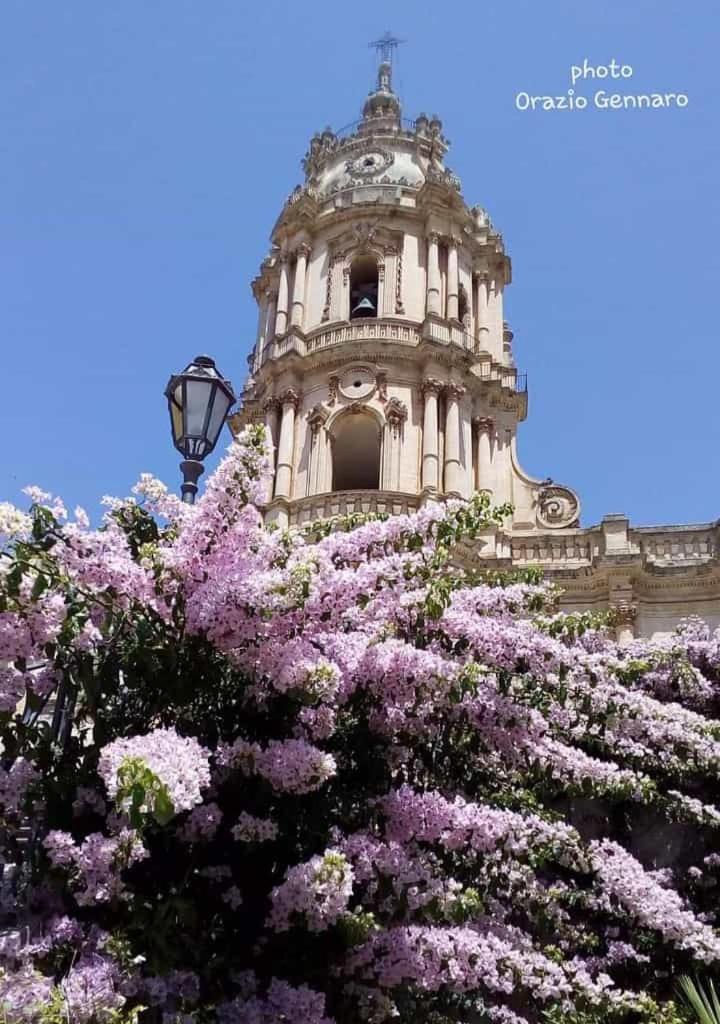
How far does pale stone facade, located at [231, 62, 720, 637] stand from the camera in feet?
67.9

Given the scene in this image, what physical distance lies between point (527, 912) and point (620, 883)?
2.76 ft

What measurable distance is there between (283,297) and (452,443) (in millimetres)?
7220

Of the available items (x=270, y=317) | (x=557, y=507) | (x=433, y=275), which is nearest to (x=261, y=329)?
(x=270, y=317)

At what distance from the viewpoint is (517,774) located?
7.72 metres

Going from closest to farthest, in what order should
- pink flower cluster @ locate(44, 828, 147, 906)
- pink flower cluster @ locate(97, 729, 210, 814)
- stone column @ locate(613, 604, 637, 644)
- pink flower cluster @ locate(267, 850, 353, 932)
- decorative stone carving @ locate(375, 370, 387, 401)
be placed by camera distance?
Result: pink flower cluster @ locate(97, 729, 210, 814), pink flower cluster @ locate(44, 828, 147, 906), pink flower cluster @ locate(267, 850, 353, 932), stone column @ locate(613, 604, 637, 644), decorative stone carving @ locate(375, 370, 387, 401)

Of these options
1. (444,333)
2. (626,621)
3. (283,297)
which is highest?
(283,297)

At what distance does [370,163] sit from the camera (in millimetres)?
29266

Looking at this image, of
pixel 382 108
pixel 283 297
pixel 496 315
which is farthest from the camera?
pixel 382 108

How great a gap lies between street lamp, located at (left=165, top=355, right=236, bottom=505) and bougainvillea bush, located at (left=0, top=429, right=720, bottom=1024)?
2.35ft

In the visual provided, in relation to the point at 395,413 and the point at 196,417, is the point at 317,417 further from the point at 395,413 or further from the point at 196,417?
the point at 196,417

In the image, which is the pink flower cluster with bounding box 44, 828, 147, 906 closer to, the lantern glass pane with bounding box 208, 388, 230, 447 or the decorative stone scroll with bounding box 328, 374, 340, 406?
the lantern glass pane with bounding box 208, 388, 230, 447

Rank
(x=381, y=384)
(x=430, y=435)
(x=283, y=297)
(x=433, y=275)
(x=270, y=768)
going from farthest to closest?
1. (x=283, y=297)
2. (x=433, y=275)
3. (x=381, y=384)
4. (x=430, y=435)
5. (x=270, y=768)

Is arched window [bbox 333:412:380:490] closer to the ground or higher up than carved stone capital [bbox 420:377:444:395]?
closer to the ground

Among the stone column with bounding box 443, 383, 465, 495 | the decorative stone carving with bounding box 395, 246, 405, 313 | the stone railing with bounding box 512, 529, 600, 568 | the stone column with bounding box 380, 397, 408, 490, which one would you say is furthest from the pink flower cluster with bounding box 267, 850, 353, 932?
the decorative stone carving with bounding box 395, 246, 405, 313
